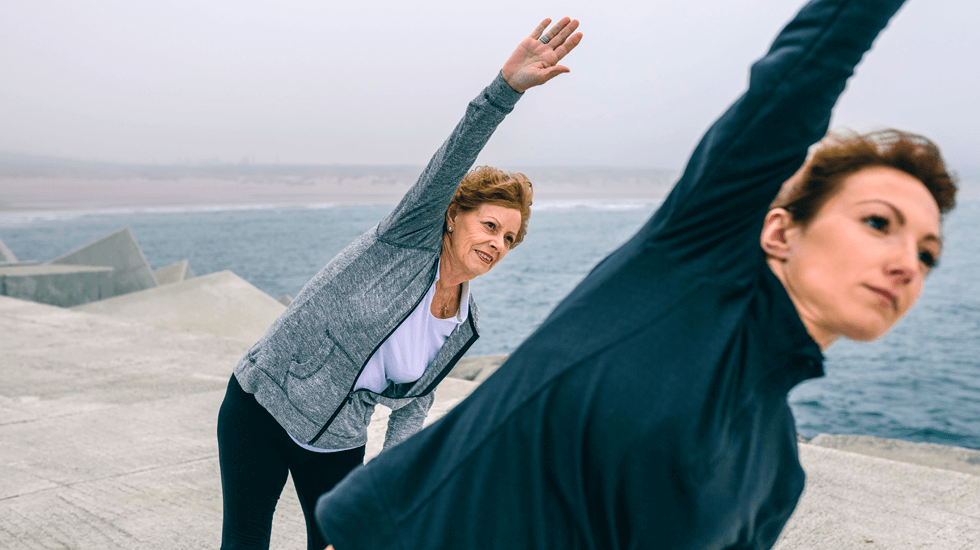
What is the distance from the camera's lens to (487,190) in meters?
2.17

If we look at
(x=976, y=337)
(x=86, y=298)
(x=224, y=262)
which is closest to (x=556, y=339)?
(x=86, y=298)

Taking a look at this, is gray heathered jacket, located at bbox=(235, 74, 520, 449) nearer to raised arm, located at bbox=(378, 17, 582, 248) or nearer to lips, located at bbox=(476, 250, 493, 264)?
raised arm, located at bbox=(378, 17, 582, 248)

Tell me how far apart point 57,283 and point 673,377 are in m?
12.0

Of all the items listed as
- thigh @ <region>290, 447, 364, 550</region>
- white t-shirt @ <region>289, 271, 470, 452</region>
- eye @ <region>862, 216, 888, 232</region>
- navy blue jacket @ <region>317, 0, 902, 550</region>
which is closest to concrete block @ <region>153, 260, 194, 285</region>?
thigh @ <region>290, 447, 364, 550</region>

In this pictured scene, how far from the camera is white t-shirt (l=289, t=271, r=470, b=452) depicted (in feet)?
6.82

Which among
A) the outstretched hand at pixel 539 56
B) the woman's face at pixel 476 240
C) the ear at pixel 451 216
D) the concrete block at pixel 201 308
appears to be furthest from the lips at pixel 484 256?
the concrete block at pixel 201 308

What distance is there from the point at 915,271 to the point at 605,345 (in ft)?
1.25

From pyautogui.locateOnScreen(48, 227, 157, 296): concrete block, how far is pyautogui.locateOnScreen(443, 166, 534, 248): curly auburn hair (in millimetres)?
10957

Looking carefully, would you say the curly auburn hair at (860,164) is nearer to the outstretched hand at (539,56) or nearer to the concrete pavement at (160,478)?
the outstretched hand at (539,56)

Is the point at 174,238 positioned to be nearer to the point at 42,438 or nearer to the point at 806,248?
the point at 42,438

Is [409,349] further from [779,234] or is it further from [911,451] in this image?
[911,451]

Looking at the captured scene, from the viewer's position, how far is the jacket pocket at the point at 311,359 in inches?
76.5

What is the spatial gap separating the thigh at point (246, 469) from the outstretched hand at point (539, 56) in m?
1.17

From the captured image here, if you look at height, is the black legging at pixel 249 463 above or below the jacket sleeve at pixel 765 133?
below
